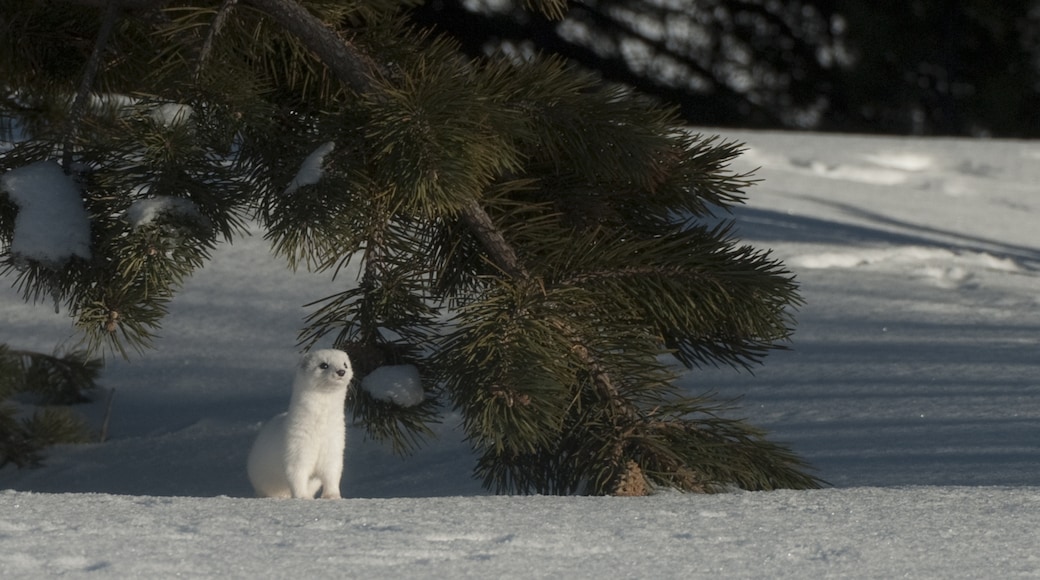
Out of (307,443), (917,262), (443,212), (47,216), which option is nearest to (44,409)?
(307,443)

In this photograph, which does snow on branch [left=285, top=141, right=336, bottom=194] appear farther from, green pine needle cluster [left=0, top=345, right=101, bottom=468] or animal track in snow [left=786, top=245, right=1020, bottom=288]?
animal track in snow [left=786, top=245, right=1020, bottom=288]

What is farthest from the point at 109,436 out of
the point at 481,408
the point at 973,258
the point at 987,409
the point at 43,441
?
the point at 973,258

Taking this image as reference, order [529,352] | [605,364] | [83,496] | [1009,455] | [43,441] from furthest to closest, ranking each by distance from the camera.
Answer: [43,441] → [1009,455] → [605,364] → [529,352] → [83,496]

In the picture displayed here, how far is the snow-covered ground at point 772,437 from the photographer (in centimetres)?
139

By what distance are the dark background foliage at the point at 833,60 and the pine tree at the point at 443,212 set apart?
20.8 feet

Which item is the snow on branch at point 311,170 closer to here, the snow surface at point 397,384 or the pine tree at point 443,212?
the pine tree at point 443,212

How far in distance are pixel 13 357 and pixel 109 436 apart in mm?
344

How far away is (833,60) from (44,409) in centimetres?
684

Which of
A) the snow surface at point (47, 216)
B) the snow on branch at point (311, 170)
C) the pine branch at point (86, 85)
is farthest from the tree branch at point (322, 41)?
the snow surface at point (47, 216)

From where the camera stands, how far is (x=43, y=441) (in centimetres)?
308

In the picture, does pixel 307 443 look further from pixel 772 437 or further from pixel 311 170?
pixel 772 437

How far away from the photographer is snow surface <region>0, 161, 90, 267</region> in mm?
1714

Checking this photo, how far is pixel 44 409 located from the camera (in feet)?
10.5

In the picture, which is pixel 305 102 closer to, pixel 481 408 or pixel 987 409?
pixel 481 408
